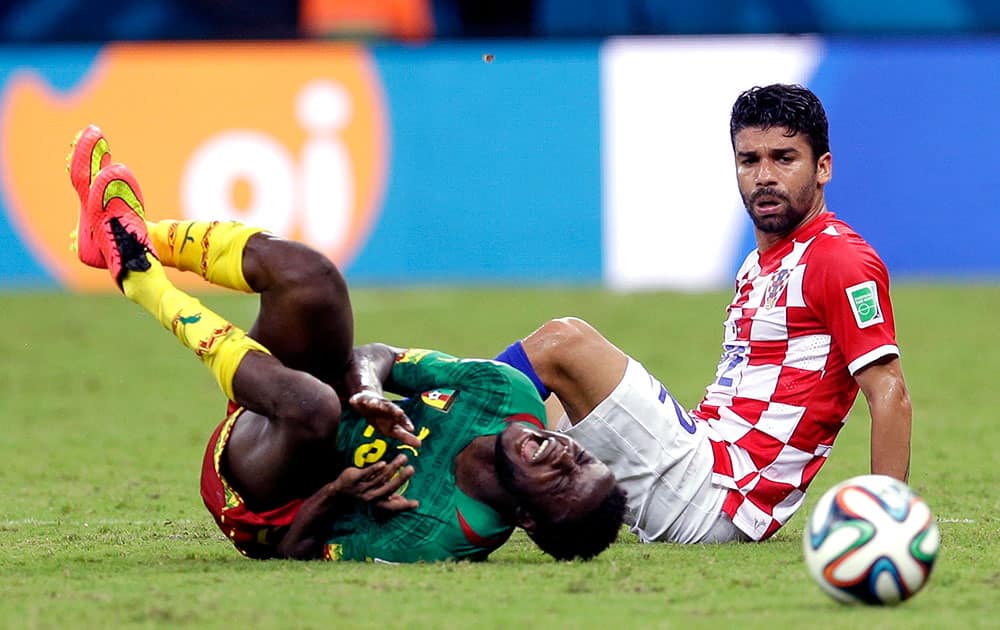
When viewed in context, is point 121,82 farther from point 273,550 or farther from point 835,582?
point 835,582

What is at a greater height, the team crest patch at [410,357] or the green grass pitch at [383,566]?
the team crest patch at [410,357]

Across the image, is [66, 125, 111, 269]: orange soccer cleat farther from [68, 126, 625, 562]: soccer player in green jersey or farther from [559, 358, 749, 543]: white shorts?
[559, 358, 749, 543]: white shorts

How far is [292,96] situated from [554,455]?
35.8 feet

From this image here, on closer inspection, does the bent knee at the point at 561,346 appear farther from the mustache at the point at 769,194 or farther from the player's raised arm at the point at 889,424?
the player's raised arm at the point at 889,424

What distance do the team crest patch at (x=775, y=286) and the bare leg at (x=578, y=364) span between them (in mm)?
557

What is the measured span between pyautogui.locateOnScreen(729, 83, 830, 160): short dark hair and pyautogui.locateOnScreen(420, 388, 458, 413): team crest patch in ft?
4.53

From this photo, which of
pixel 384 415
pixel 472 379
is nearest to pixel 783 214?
pixel 472 379

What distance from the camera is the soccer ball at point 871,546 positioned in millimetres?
4816

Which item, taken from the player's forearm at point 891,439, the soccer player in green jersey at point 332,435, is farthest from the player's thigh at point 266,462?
the player's forearm at point 891,439

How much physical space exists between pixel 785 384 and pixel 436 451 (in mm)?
1297

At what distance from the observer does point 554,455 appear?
18.4 feet

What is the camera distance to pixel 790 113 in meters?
6.27

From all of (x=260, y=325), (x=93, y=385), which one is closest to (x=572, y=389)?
(x=260, y=325)

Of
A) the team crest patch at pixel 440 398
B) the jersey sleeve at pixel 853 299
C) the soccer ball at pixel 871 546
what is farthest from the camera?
the team crest patch at pixel 440 398
